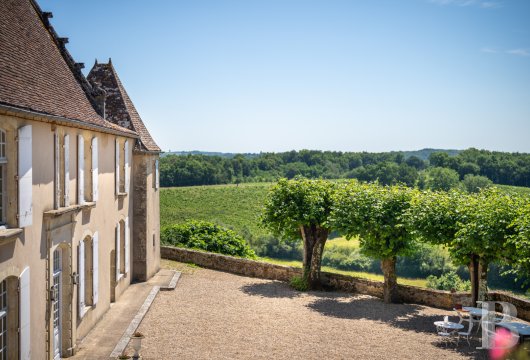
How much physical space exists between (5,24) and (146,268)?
1145 centimetres

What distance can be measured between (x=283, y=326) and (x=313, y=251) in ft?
20.5

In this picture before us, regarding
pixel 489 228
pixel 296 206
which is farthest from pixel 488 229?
pixel 296 206

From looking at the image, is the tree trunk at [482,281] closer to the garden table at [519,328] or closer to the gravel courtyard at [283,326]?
the gravel courtyard at [283,326]

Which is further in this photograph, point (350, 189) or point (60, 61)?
point (350, 189)

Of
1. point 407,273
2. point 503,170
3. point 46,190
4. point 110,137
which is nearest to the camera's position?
point 46,190

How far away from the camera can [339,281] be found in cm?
2038

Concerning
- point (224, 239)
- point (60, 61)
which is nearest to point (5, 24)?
point (60, 61)

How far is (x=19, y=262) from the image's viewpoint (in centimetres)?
855

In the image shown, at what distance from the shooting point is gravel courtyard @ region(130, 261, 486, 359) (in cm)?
1258

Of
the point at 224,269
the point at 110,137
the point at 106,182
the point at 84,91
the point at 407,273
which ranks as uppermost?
the point at 84,91

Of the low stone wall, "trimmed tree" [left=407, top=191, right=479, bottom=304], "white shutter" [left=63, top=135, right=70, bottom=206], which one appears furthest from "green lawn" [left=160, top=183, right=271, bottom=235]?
"white shutter" [left=63, top=135, right=70, bottom=206]

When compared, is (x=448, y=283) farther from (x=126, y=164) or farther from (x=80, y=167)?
(x=80, y=167)

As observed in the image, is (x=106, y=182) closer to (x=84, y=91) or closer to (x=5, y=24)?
(x=84, y=91)

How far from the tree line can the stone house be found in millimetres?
40877
